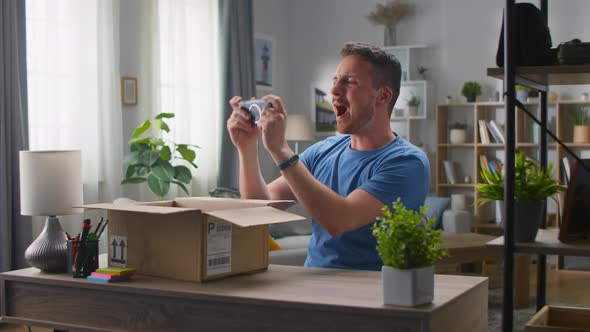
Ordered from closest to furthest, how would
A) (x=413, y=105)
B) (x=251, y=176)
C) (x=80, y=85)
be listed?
(x=251, y=176) < (x=80, y=85) < (x=413, y=105)

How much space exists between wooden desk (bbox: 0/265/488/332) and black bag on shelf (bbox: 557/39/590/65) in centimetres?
63

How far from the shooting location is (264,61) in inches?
337

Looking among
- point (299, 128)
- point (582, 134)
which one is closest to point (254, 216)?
point (299, 128)

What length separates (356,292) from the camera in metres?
1.94

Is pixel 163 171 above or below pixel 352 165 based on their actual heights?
below

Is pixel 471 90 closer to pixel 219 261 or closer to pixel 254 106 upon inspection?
pixel 254 106

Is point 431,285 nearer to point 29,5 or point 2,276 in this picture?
point 2,276

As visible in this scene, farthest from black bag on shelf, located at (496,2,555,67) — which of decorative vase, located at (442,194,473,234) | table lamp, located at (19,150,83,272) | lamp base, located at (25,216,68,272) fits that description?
decorative vase, located at (442,194,473,234)

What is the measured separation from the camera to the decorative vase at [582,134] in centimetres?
750

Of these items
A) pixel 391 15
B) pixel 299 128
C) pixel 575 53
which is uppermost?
pixel 391 15

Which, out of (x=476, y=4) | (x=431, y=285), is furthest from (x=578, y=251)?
(x=476, y=4)

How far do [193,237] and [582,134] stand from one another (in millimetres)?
6254

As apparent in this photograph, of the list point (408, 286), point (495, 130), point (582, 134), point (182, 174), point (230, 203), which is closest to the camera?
point (408, 286)

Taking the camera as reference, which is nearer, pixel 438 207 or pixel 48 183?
pixel 48 183
